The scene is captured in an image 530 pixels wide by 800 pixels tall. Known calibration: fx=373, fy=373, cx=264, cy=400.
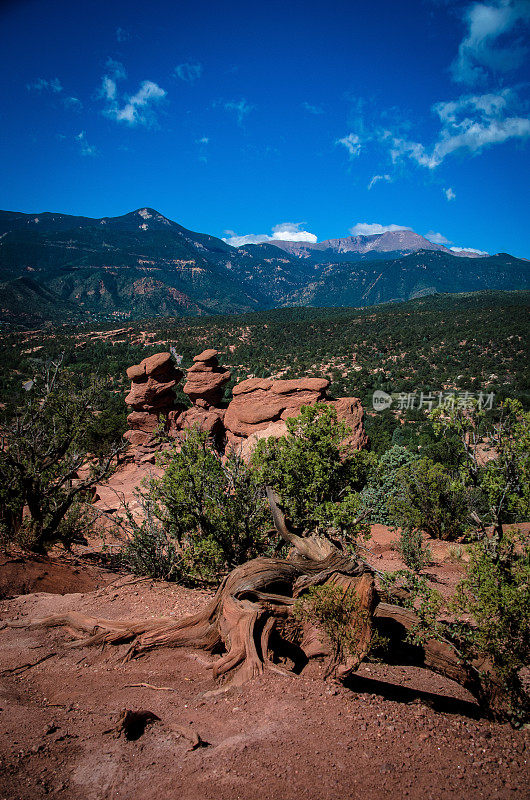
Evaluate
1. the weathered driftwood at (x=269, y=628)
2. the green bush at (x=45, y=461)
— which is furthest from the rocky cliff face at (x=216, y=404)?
the weathered driftwood at (x=269, y=628)

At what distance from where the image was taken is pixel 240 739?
4.07m

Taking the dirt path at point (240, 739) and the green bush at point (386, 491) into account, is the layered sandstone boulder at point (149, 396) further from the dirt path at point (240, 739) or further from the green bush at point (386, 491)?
the dirt path at point (240, 739)

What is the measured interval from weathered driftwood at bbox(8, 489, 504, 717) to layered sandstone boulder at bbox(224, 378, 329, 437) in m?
15.7

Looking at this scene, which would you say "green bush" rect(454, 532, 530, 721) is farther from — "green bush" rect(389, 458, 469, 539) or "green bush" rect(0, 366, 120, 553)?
"green bush" rect(389, 458, 469, 539)

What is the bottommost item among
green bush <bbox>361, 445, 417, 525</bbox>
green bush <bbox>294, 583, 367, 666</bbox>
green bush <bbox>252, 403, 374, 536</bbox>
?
green bush <bbox>361, 445, 417, 525</bbox>

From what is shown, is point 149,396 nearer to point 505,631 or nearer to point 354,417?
point 354,417

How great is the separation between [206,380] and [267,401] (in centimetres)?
677

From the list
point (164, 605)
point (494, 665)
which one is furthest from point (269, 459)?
point (494, 665)

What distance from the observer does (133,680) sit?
5.54 metres

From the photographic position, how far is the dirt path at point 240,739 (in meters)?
3.44

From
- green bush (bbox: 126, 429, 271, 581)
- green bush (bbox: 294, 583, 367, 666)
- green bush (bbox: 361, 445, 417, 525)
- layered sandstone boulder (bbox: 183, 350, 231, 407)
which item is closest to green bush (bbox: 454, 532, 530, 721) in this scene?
green bush (bbox: 294, 583, 367, 666)

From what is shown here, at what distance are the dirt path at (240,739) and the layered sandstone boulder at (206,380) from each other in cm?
2292

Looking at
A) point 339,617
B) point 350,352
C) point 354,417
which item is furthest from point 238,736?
point 350,352

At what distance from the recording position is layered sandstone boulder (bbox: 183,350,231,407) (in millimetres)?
28422
